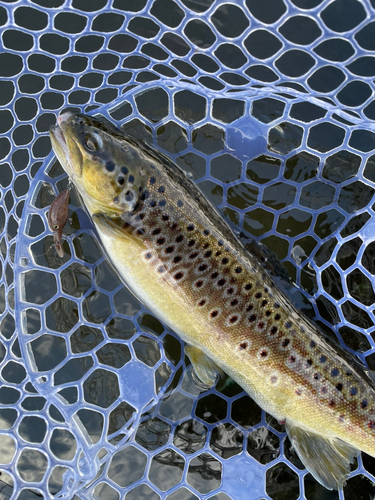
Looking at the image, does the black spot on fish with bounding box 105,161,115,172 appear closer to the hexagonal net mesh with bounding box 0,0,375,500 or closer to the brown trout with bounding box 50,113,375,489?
the brown trout with bounding box 50,113,375,489

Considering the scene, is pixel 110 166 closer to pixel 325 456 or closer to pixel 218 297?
pixel 218 297

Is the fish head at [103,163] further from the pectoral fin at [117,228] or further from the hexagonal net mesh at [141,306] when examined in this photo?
the hexagonal net mesh at [141,306]

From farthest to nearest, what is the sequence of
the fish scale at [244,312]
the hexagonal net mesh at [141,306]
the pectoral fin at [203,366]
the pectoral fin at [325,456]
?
1. the hexagonal net mesh at [141,306]
2. the pectoral fin at [203,366]
3. the pectoral fin at [325,456]
4. the fish scale at [244,312]

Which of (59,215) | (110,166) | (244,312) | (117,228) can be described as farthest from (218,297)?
(59,215)

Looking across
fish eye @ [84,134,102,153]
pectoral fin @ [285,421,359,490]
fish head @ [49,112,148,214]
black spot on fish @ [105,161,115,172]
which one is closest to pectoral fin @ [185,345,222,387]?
pectoral fin @ [285,421,359,490]

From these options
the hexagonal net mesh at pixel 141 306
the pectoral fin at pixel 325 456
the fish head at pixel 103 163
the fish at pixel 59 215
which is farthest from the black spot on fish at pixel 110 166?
the pectoral fin at pixel 325 456
